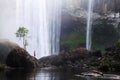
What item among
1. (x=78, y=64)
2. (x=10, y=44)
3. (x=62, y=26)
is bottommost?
(x=78, y=64)

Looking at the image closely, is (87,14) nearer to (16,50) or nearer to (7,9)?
(7,9)

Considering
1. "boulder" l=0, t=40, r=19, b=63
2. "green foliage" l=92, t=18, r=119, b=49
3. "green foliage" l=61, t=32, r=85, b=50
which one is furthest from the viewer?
"green foliage" l=61, t=32, r=85, b=50

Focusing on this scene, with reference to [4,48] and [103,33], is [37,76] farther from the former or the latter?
[103,33]

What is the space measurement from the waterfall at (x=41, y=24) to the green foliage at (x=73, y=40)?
5.52 metres

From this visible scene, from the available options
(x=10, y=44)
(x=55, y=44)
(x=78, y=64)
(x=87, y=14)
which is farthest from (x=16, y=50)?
(x=87, y=14)

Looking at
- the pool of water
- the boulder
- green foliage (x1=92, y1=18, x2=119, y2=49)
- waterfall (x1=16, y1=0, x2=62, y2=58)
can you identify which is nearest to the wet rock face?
the boulder

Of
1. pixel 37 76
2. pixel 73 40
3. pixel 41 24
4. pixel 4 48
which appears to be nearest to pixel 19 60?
pixel 4 48

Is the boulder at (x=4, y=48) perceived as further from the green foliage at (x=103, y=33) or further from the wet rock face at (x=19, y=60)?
the green foliage at (x=103, y=33)

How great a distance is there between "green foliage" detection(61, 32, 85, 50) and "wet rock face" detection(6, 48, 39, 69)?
84.2 metres

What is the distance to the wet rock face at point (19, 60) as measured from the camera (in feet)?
326

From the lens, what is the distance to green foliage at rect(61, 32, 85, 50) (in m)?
185

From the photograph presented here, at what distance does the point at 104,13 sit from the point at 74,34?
2134cm

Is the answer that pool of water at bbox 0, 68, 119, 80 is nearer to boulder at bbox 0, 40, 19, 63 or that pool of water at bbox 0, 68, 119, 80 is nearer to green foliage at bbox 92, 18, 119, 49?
boulder at bbox 0, 40, 19, 63

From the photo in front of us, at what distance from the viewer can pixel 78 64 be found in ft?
374
